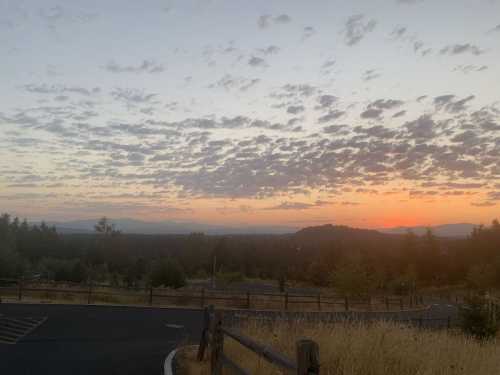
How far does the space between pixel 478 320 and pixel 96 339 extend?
14.1m

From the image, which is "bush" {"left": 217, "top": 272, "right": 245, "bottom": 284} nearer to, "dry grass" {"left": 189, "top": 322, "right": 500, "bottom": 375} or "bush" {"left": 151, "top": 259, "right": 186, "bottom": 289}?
"bush" {"left": 151, "top": 259, "right": 186, "bottom": 289}

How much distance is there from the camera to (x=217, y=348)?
31.0 feet

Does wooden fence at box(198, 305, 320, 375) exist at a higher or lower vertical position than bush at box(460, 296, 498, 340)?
higher

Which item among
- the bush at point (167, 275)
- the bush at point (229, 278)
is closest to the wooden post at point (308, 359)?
the bush at point (167, 275)

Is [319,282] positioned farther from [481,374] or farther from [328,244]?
[481,374]

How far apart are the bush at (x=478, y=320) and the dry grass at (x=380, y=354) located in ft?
33.5

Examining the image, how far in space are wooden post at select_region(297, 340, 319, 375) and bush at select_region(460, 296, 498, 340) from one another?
16658 mm

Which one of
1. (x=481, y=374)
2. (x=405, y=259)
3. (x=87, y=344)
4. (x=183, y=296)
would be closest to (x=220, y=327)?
(x=481, y=374)

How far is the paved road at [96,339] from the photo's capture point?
10680 mm

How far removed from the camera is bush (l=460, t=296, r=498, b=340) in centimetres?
1935

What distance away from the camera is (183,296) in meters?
32.8

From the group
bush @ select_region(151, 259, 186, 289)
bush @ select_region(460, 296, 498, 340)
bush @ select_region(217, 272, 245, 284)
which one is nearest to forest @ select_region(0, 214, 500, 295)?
bush @ select_region(217, 272, 245, 284)

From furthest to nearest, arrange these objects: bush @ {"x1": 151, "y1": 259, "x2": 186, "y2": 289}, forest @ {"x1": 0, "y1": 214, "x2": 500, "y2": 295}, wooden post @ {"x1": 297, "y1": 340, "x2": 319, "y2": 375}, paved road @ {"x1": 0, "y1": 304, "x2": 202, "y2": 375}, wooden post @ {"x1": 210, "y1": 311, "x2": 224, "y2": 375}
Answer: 1. forest @ {"x1": 0, "y1": 214, "x2": 500, "y2": 295}
2. bush @ {"x1": 151, "y1": 259, "x2": 186, "y2": 289}
3. paved road @ {"x1": 0, "y1": 304, "x2": 202, "y2": 375}
4. wooden post @ {"x1": 210, "y1": 311, "x2": 224, "y2": 375}
5. wooden post @ {"x1": 297, "y1": 340, "x2": 319, "y2": 375}

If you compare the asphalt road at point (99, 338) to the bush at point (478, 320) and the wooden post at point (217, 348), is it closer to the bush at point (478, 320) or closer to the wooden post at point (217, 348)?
the wooden post at point (217, 348)
